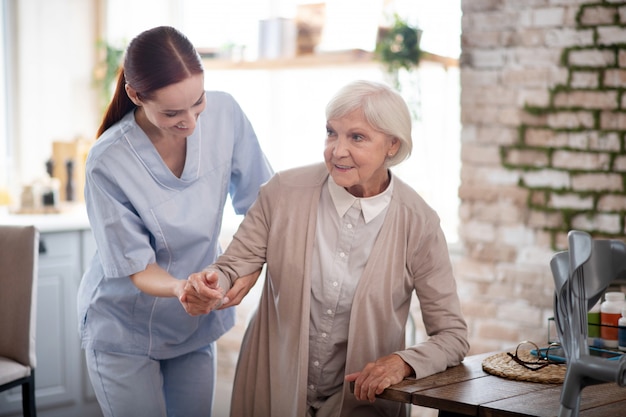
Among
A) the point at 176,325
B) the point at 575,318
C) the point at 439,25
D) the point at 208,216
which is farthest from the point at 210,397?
the point at 439,25

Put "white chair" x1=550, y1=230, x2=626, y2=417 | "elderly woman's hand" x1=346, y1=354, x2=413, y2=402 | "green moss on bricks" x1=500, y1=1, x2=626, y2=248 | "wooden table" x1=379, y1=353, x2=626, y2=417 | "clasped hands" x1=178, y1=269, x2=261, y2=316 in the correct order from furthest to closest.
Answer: "green moss on bricks" x1=500, y1=1, x2=626, y2=248 → "clasped hands" x1=178, y1=269, x2=261, y2=316 → "elderly woman's hand" x1=346, y1=354, x2=413, y2=402 → "wooden table" x1=379, y1=353, x2=626, y2=417 → "white chair" x1=550, y1=230, x2=626, y2=417

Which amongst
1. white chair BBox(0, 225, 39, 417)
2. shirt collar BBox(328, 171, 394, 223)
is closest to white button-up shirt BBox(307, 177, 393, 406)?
shirt collar BBox(328, 171, 394, 223)

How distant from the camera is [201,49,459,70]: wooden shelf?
364 centimetres

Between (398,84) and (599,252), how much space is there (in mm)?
2086

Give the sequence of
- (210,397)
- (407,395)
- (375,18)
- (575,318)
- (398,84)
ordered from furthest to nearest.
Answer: (375,18)
(398,84)
(210,397)
(407,395)
(575,318)

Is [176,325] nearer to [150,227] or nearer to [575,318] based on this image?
[150,227]

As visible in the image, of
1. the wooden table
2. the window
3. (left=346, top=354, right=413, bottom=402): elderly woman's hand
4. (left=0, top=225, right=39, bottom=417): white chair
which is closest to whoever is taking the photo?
the wooden table

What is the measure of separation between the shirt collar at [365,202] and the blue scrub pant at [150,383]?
2.07ft

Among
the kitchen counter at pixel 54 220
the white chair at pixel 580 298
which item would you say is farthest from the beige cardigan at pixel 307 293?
the kitchen counter at pixel 54 220

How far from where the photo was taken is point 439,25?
150 inches

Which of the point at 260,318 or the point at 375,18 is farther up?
the point at 375,18

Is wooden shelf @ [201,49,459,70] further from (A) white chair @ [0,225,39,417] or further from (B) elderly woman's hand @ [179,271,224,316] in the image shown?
(B) elderly woman's hand @ [179,271,224,316]

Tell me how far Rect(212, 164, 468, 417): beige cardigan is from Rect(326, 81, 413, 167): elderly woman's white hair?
7.3 inches

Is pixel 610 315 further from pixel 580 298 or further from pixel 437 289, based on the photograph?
pixel 580 298
